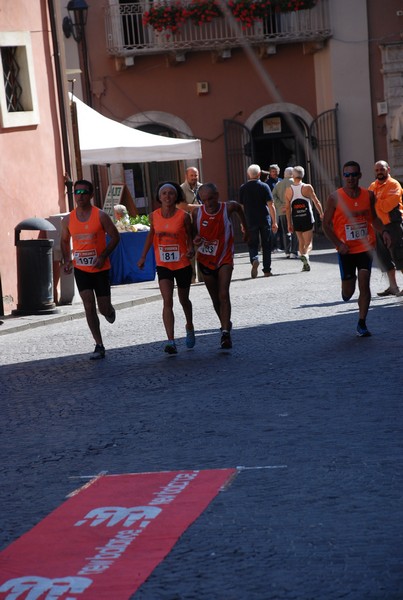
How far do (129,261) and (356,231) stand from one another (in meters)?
10.3

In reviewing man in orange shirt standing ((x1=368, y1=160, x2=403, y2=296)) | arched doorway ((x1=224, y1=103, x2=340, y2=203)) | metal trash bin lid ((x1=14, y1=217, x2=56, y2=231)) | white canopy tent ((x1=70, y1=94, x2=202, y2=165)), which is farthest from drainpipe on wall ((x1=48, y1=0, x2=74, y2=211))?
arched doorway ((x1=224, y1=103, x2=340, y2=203))

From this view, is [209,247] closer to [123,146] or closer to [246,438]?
[246,438]

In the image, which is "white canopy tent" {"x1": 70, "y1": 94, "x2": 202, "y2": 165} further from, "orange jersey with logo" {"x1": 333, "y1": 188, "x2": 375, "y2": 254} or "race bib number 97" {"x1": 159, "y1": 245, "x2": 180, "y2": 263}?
"race bib number 97" {"x1": 159, "y1": 245, "x2": 180, "y2": 263}

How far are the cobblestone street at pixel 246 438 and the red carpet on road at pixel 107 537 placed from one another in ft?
0.29

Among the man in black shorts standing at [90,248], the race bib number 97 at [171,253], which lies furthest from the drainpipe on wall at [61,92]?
the race bib number 97 at [171,253]

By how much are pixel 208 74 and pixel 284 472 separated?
2716 centimetres

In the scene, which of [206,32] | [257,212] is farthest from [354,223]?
[206,32]

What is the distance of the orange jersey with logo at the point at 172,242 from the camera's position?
38.8 ft

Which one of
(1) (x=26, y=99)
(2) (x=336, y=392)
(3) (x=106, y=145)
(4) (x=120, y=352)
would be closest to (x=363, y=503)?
(2) (x=336, y=392)

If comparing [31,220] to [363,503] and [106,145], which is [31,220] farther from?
[363,503]

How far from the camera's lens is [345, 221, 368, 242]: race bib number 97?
12117 mm

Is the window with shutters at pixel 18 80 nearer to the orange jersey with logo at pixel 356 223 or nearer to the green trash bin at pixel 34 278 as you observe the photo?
the green trash bin at pixel 34 278

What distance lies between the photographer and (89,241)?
12.0 metres

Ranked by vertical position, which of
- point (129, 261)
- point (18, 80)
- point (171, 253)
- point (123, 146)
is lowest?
point (129, 261)
